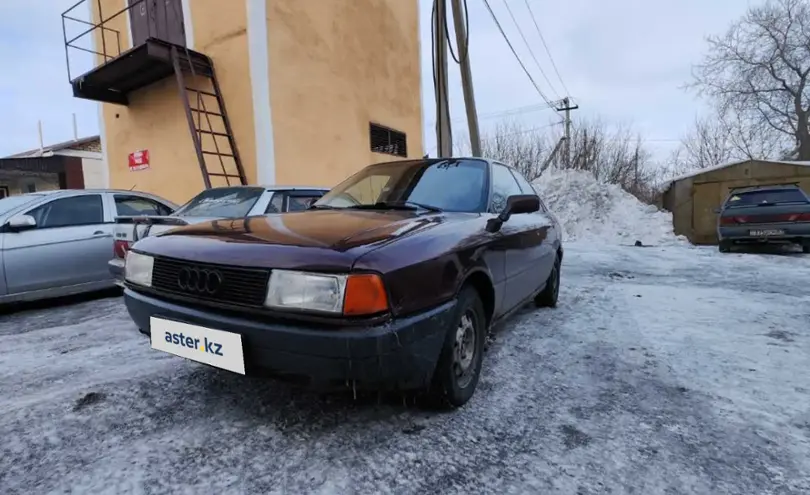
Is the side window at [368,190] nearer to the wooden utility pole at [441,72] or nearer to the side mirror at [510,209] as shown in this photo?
the side mirror at [510,209]

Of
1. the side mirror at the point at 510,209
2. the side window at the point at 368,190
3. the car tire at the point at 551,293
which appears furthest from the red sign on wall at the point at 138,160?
the side mirror at the point at 510,209

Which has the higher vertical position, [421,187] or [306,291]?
[421,187]

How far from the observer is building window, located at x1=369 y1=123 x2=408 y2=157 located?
33.5ft

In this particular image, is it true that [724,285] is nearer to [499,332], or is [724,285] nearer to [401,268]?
[499,332]

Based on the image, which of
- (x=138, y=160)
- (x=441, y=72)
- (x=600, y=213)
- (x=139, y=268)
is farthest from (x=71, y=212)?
(x=600, y=213)

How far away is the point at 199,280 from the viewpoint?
197 cm

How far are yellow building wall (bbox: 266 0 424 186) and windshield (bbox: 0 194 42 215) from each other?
3.67 meters

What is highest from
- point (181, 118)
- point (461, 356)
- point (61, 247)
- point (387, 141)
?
point (181, 118)

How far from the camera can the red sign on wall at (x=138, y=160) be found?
9.55 m

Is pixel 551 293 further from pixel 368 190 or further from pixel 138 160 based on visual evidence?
pixel 138 160

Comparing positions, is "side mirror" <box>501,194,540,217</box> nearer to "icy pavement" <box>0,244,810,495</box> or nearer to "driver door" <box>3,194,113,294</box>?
"icy pavement" <box>0,244,810,495</box>

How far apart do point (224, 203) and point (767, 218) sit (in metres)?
9.90

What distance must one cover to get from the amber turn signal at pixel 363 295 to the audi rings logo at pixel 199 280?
60 cm

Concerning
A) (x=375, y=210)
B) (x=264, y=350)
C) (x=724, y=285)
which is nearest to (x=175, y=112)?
(x=375, y=210)
